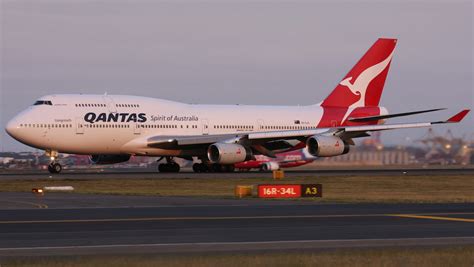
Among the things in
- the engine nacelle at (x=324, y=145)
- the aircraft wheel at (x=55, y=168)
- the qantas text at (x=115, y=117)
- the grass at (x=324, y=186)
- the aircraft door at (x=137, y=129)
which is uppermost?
the qantas text at (x=115, y=117)

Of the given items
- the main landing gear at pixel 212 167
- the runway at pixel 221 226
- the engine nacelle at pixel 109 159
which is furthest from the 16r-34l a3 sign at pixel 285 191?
the engine nacelle at pixel 109 159

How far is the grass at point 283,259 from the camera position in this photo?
726 inches

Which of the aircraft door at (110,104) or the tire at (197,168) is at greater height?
the aircraft door at (110,104)

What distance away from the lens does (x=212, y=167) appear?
225ft

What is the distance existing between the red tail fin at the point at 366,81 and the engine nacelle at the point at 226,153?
39.5 ft

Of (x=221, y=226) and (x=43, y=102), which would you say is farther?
(x=43, y=102)

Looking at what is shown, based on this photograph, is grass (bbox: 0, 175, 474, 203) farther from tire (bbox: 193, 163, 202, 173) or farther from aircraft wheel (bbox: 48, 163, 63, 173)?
tire (bbox: 193, 163, 202, 173)

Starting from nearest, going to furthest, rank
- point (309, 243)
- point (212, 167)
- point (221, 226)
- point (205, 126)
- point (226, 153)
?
point (309, 243), point (221, 226), point (226, 153), point (212, 167), point (205, 126)

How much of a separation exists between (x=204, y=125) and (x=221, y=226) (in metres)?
43.2

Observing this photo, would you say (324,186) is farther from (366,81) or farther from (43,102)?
(366,81)

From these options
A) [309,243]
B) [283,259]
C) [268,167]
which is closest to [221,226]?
[309,243]

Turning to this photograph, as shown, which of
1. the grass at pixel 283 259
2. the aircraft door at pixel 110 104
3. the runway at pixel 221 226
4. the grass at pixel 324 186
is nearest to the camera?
the grass at pixel 283 259

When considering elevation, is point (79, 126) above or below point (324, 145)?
above

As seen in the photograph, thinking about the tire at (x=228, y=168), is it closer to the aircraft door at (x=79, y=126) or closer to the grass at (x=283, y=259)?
the aircraft door at (x=79, y=126)
